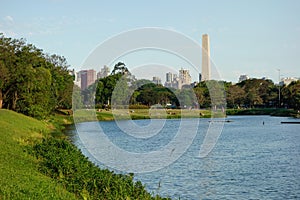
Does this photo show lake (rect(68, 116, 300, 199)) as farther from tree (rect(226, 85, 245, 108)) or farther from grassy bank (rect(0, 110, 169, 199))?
tree (rect(226, 85, 245, 108))

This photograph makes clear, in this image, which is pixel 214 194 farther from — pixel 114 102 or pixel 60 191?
pixel 114 102

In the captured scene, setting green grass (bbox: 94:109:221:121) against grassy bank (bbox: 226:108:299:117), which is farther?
grassy bank (bbox: 226:108:299:117)

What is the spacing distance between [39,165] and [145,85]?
108829 millimetres

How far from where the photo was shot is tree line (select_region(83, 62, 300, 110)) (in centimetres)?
11488

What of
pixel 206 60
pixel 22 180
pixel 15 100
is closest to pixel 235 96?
pixel 206 60

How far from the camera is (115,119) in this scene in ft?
325

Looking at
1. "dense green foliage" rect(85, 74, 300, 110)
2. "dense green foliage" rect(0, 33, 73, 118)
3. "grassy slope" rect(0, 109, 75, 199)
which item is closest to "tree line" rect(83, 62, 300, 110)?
"dense green foliage" rect(85, 74, 300, 110)

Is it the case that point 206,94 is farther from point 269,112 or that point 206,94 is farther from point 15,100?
point 15,100

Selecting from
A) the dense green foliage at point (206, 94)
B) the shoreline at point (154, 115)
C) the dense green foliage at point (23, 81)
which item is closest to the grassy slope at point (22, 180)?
the dense green foliage at point (23, 81)

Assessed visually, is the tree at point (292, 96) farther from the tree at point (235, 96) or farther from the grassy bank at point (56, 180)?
the grassy bank at point (56, 180)

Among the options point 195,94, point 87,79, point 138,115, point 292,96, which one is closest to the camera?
point 138,115

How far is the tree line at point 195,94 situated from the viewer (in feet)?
377

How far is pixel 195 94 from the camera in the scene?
129875mm

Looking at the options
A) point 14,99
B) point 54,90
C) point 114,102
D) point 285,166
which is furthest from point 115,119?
point 285,166
